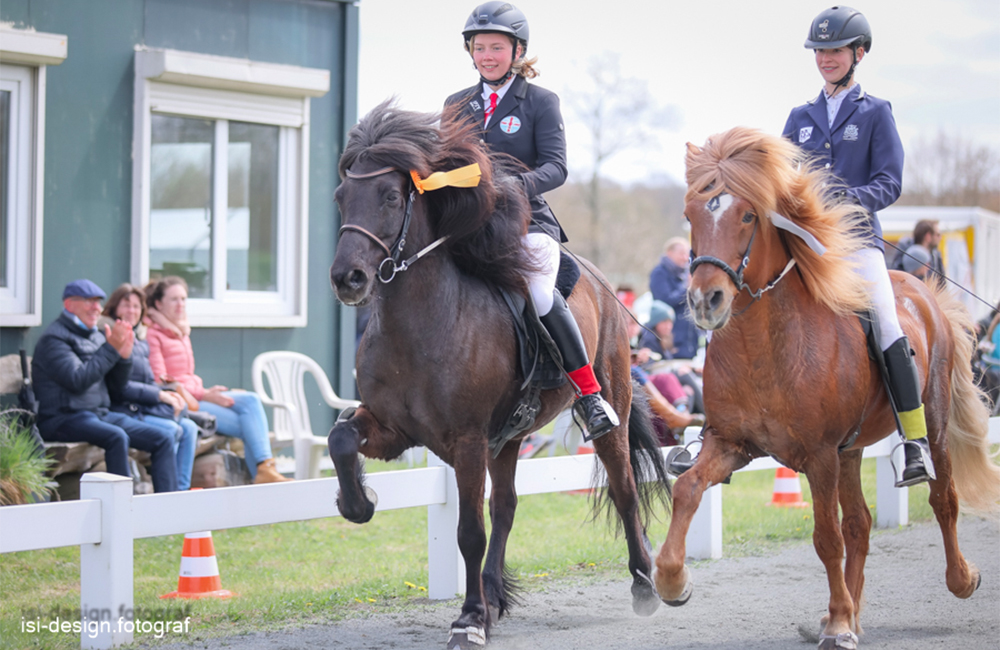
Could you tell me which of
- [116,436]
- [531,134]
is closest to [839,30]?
[531,134]

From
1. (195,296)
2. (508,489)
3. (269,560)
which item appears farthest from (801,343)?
(195,296)

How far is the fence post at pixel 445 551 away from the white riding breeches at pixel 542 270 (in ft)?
4.23

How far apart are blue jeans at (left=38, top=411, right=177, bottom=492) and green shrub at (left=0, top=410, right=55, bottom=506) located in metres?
0.29

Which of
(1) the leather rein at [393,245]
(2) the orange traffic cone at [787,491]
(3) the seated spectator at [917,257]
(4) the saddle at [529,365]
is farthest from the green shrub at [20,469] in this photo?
(3) the seated spectator at [917,257]

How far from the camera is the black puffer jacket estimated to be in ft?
23.1

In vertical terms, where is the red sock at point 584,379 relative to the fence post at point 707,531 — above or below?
above

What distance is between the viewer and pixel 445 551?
19.1 ft

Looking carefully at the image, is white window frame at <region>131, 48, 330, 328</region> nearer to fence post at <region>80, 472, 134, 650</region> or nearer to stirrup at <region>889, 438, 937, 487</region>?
fence post at <region>80, 472, 134, 650</region>

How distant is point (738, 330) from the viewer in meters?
4.55

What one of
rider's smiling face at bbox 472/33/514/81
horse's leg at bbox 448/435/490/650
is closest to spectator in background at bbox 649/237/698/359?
rider's smiling face at bbox 472/33/514/81

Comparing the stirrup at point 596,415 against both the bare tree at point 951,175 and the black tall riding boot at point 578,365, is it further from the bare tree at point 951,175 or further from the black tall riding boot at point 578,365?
the bare tree at point 951,175

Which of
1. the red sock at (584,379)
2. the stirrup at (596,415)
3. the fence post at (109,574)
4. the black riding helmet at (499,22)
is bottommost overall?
the fence post at (109,574)

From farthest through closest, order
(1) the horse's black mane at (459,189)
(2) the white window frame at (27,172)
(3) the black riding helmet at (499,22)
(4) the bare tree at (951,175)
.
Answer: (4) the bare tree at (951,175) → (2) the white window frame at (27,172) → (3) the black riding helmet at (499,22) → (1) the horse's black mane at (459,189)

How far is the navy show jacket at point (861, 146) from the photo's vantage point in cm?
520
